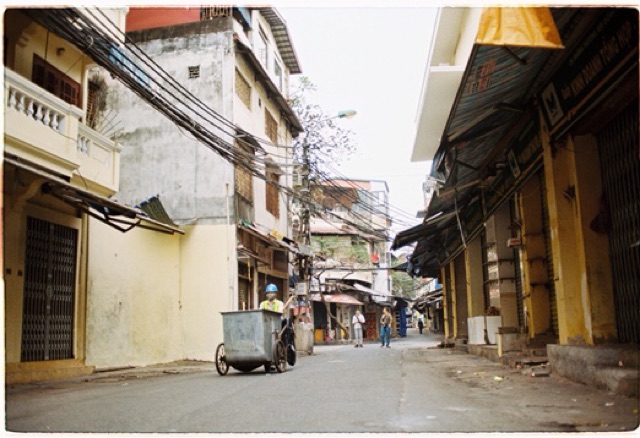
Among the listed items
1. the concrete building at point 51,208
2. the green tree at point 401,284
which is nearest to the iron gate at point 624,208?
the concrete building at point 51,208

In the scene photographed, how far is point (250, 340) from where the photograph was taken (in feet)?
36.6

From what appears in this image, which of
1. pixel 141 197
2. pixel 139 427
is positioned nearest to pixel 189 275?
pixel 141 197

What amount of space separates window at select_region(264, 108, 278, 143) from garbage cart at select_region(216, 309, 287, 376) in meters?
12.5

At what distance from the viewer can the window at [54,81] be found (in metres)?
12.4

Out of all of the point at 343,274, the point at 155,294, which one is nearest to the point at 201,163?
the point at 155,294

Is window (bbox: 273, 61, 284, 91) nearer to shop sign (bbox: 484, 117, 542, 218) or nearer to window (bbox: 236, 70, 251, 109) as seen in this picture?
window (bbox: 236, 70, 251, 109)

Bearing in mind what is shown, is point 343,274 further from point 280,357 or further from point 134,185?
point 280,357

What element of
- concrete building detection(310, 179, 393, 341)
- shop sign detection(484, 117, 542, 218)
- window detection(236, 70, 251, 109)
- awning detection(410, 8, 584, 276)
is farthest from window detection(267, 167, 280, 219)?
concrete building detection(310, 179, 393, 341)

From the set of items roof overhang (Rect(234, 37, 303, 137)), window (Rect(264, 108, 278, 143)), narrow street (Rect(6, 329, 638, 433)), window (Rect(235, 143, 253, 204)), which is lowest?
narrow street (Rect(6, 329, 638, 433))

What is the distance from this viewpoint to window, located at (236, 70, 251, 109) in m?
19.5

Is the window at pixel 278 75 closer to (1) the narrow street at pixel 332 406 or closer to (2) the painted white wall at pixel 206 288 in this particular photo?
(2) the painted white wall at pixel 206 288

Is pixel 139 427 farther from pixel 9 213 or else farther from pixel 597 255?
pixel 9 213

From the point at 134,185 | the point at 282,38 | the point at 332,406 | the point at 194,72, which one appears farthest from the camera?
the point at 282,38

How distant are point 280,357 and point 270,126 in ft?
44.4
